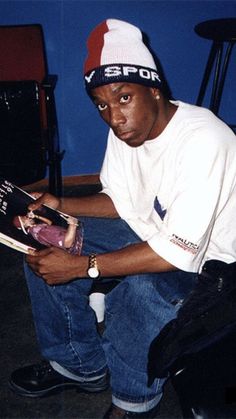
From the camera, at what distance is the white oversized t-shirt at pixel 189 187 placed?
44.3 inches

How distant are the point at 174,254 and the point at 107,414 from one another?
705 mm

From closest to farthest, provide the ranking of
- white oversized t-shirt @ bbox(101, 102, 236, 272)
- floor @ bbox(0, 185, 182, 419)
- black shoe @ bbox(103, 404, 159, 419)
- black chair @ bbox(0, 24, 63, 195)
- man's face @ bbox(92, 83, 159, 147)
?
white oversized t-shirt @ bbox(101, 102, 236, 272) < man's face @ bbox(92, 83, 159, 147) < black shoe @ bbox(103, 404, 159, 419) < floor @ bbox(0, 185, 182, 419) < black chair @ bbox(0, 24, 63, 195)

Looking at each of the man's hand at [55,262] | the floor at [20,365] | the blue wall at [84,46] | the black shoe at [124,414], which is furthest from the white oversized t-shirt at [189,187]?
the blue wall at [84,46]

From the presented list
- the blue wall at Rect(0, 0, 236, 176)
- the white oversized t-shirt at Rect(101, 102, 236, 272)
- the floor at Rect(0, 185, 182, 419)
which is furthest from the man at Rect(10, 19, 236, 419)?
the blue wall at Rect(0, 0, 236, 176)

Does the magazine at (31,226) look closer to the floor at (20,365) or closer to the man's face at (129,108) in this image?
the man's face at (129,108)

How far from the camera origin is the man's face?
4.04ft

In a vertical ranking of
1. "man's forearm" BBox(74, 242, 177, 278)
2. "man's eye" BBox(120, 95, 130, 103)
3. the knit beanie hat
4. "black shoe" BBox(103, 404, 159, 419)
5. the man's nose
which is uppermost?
the knit beanie hat

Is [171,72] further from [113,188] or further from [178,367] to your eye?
[178,367]

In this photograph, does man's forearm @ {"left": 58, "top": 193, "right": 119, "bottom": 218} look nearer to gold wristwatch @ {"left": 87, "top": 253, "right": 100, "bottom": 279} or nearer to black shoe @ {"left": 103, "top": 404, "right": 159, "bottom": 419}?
gold wristwatch @ {"left": 87, "top": 253, "right": 100, "bottom": 279}

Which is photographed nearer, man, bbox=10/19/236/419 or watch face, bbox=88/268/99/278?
man, bbox=10/19/236/419

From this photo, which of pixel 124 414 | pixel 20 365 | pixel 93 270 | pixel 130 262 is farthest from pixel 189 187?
pixel 20 365

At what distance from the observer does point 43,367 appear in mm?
1688

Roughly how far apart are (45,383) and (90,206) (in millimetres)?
711

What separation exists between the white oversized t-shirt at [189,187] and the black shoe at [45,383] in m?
0.63
